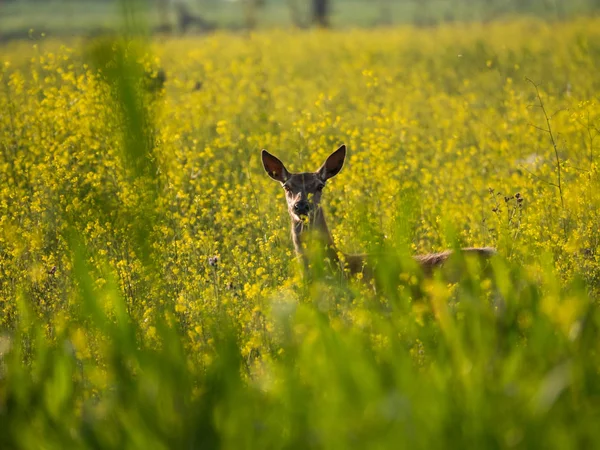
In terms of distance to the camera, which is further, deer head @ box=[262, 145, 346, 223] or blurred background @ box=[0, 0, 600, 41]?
blurred background @ box=[0, 0, 600, 41]

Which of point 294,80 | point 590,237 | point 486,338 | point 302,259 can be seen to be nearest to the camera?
point 486,338

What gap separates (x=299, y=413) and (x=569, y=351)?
1.17 m

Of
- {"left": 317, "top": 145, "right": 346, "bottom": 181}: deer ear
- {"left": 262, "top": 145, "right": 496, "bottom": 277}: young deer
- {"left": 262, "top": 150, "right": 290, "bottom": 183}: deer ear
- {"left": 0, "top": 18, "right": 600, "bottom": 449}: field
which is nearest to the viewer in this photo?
{"left": 0, "top": 18, "right": 600, "bottom": 449}: field

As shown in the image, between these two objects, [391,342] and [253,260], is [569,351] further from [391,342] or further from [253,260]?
[253,260]

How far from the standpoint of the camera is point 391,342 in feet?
12.7

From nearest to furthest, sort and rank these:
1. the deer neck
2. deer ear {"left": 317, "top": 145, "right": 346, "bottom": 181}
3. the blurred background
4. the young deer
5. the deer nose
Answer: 1. the young deer
2. the deer nose
3. the deer neck
4. deer ear {"left": 317, "top": 145, "right": 346, "bottom": 181}
5. the blurred background

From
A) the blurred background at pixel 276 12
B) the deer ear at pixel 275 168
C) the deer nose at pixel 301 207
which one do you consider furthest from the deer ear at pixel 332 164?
the blurred background at pixel 276 12

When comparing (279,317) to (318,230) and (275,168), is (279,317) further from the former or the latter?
(275,168)

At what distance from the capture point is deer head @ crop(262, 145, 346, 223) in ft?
24.0

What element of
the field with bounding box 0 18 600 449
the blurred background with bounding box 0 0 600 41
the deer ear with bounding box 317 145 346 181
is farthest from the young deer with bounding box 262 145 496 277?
the blurred background with bounding box 0 0 600 41

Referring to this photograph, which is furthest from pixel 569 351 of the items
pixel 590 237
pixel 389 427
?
pixel 590 237

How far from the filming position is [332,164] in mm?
8203

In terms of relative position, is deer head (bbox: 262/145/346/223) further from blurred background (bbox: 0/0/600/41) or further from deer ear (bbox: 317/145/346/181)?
blurred background (bbox: 0/0/600/41)

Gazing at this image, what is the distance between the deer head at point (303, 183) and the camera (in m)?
7.33
